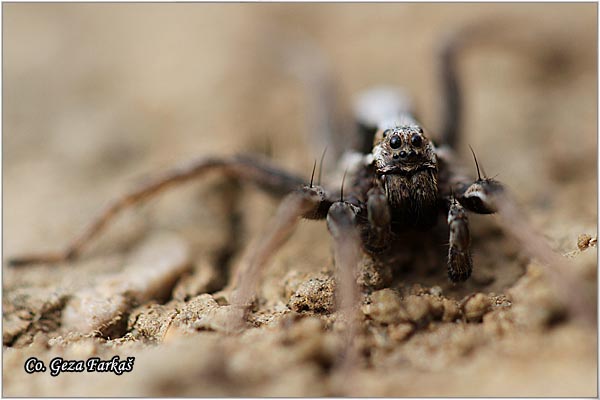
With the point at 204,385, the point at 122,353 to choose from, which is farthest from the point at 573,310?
the point at 122,353

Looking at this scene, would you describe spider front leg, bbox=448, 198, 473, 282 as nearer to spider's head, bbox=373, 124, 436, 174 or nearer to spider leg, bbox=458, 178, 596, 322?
spider leg, bbox=458, 178, 596, 322

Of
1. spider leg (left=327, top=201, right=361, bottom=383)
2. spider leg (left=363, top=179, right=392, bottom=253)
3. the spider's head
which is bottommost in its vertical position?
spider leg (left=327, top=201, right=361, bottom=383)

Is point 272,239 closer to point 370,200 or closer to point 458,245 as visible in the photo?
point 370,200

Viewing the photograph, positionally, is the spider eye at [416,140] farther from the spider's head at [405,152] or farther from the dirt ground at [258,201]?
the dirt ground at [258,201]

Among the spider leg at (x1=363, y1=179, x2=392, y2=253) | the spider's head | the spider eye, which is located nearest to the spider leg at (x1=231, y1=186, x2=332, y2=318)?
the spider leg at (x1=363, y1=179, x2=392, y2=253)

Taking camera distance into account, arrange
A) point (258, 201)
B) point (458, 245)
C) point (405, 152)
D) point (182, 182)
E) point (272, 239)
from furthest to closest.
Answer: point (258, 201), point (182, 182), point (405, 152), point (458, 245), point (272, 239)

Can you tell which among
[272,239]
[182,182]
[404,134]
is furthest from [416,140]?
[182,182]

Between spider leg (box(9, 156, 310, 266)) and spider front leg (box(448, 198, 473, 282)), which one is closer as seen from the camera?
spider front leg (box(448, 198, 473, 282))
